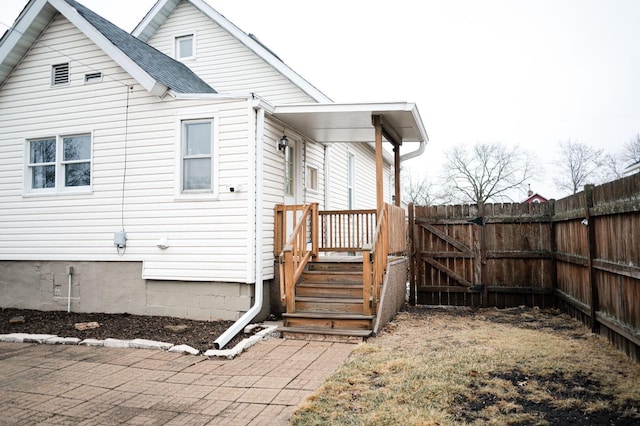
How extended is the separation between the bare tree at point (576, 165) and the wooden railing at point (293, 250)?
119 feet

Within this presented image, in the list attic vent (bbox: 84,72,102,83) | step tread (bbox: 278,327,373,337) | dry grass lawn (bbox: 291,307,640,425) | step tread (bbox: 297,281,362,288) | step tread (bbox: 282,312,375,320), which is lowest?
dry grass lawn (bbox: 291,307,640,425)

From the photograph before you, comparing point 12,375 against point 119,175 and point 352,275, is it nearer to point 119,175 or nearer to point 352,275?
point 119,175

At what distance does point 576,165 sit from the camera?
132ft

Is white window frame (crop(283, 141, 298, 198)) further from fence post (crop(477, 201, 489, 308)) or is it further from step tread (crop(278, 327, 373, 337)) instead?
fence post (crop(477, 201, 489, 308))

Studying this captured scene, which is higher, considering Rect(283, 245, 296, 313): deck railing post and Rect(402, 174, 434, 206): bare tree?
Rect(402, 174, 434, 206): bare tree

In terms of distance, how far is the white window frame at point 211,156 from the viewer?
812cm

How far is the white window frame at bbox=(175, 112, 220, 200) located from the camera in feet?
26.6

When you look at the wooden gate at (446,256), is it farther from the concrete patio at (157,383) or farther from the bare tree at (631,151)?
the bare tree at (631,151)

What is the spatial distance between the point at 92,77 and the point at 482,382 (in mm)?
8432

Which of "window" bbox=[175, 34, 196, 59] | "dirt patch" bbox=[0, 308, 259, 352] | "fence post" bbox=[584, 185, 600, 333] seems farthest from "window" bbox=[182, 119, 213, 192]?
"fence post" bbox=[584, 185, 600, 333]

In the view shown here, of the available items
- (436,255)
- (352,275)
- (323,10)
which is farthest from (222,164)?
(323,10)

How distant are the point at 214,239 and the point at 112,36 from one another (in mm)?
4432

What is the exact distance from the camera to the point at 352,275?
816cm

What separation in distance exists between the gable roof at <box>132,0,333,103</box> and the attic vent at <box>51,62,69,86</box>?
3928 millimetres
